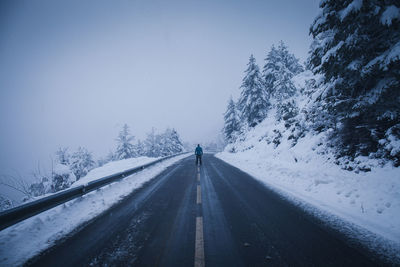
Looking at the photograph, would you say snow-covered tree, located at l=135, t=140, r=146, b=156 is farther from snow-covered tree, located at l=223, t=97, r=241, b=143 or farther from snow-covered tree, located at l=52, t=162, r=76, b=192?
snow-covered tree, located at l=52, t=162, r=76, b=192

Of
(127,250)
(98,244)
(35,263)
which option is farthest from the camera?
(98,244)

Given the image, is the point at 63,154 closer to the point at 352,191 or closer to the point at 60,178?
the point at 60,178

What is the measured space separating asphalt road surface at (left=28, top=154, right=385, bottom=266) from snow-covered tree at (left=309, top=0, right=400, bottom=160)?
15.3ft

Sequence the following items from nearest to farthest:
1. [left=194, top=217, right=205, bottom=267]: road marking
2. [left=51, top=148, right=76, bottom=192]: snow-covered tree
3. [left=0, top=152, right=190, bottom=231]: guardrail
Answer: [left=194, top=217, right=205, bottom=267]: road marking
[left=0, top=152, right=190, bottom=231]: guardrail
[left=51, top=148, right=76, bottom=192]: snow-covered tree

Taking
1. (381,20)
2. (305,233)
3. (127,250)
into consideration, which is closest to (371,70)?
(381,20)

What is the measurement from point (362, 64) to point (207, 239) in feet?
24.5

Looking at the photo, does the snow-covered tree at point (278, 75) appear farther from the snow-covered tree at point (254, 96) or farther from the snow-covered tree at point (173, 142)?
the snow-covered tree at point (173, 142)

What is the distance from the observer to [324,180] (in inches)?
261

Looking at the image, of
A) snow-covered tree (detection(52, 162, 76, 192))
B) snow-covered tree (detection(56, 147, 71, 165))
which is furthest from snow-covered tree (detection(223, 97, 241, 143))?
snow-covered tree (detection(56, 147, 71, 165))

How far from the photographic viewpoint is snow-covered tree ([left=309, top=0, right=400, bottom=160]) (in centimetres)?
530

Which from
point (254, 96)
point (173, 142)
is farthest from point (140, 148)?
point (254, 96)

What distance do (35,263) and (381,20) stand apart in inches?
386

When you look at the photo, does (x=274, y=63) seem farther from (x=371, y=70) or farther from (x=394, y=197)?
(x=394, y=197)

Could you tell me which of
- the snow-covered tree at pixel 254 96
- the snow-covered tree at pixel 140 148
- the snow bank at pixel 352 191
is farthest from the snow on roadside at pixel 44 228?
the snow-covered tree at pixel 140 148
